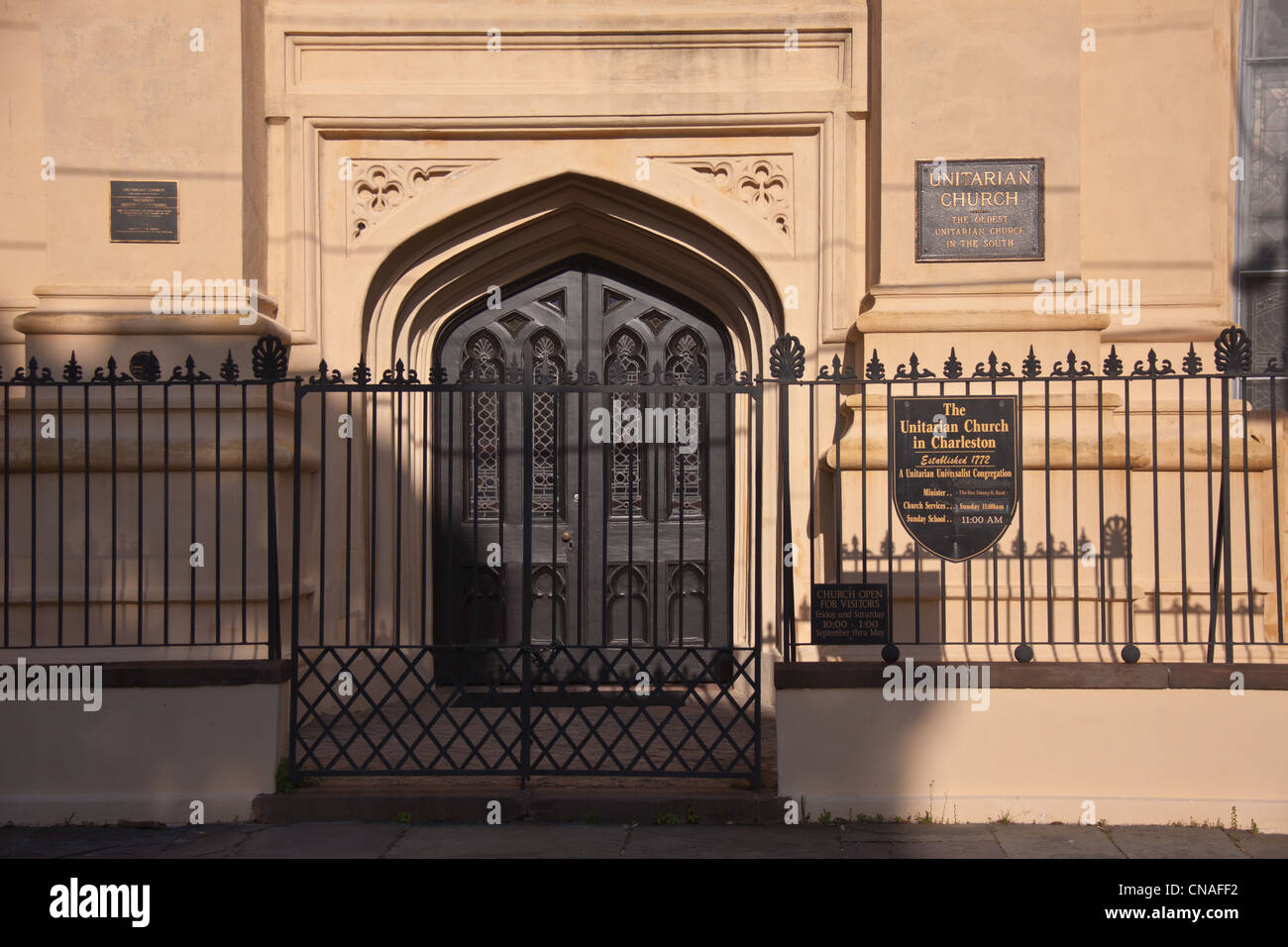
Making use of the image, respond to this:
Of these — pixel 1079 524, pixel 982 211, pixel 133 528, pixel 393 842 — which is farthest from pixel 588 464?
pixel 393 842

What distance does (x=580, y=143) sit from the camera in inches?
325

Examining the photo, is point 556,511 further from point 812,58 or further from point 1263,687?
point 1263,687

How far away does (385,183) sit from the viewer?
8.31 meters

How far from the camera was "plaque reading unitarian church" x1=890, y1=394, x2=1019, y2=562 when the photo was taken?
19.8 ft

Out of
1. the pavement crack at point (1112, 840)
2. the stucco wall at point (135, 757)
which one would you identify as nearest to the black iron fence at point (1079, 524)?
the pavement crack at point (1112, 840)

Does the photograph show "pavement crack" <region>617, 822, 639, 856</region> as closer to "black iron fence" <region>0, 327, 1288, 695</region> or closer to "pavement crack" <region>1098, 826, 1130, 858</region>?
"black iron fence" <region>0, 327, 1288, 695</region>

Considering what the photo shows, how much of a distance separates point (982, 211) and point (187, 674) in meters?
5.40

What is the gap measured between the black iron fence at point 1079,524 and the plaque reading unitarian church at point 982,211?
770mm

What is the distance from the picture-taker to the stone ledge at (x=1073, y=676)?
18.9ft

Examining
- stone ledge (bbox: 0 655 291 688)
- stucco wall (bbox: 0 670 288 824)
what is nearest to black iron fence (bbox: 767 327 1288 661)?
stone ledge (bbox: 0 655 291 688)

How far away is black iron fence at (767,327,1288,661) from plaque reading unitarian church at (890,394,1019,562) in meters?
0.08

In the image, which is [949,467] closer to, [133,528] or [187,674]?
[187,674]

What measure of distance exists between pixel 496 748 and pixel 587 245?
12.7 ft

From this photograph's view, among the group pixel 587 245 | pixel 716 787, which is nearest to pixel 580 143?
pixel 587 245
